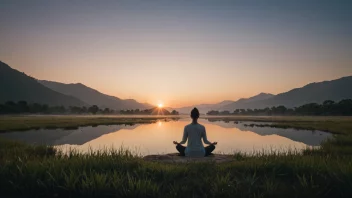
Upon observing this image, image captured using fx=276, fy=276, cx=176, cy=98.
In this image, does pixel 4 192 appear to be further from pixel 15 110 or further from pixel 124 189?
pixel 15 110

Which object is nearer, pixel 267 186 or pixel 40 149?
pixel 267 186

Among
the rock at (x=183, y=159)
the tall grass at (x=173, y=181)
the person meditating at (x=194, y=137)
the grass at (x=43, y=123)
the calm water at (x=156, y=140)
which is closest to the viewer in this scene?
the tall grass at (x=173, y=181)

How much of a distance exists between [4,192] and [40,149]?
25.6 feet

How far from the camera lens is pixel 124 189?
22.8 ft

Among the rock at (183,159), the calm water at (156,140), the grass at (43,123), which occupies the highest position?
the grass at (43,123)

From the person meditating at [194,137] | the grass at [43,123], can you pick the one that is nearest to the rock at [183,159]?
the person meditating at [194,137]

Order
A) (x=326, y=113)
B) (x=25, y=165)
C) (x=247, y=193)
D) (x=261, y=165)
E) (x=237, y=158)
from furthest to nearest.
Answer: (x=326, y=113), (x=237, y=158), (x=261, y=165), (x=25, y=165), (x=247, y=193)

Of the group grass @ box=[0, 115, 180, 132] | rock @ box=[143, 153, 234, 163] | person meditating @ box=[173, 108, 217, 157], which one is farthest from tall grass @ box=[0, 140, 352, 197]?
grass @ box=[0, 115, 180, 132]

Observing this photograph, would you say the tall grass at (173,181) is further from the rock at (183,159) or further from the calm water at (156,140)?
the calm water at (156,140)

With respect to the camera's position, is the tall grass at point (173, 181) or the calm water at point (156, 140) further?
the calm water at point (156, 140)

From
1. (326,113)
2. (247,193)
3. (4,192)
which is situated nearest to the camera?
(247,193)

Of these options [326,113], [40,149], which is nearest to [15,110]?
[40,149]

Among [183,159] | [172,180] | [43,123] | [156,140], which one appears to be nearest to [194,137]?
[183,159]

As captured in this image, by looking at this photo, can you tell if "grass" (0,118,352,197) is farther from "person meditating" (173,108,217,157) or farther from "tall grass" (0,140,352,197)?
"person meditating" (173,108,217,157)
